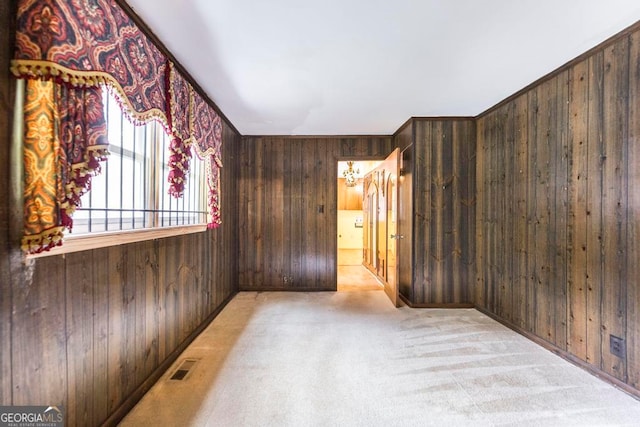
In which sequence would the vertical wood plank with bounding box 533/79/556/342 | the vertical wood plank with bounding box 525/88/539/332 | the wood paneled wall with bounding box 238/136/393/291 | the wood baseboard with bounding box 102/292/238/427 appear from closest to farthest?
the wood baseboard with bounding box 102/292/238/427
the vertical wood plank with bounding box 533/79/556/342
the vertical wood plank with bounding box 525/88/539/332
the wood paneled wall with bounding box 238/136/393/291

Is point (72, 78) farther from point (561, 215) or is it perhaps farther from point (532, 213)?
point (532, 213)

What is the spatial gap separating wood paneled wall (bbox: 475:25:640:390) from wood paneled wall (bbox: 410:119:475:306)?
36 centimetres

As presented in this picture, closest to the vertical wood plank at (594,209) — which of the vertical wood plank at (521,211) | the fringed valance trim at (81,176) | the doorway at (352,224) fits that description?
the vertical wood plank at (521,211)

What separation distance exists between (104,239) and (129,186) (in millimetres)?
458

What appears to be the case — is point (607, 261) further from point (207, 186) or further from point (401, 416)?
point (207, 186)

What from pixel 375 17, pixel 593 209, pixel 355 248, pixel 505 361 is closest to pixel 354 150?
pixel 375 17

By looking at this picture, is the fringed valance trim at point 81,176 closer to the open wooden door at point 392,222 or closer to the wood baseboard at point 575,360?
the open wooden door at point 392,222

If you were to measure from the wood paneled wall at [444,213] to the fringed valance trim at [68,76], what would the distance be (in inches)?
121

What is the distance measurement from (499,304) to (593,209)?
1.45 metres

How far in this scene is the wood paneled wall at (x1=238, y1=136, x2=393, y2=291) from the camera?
4172mm

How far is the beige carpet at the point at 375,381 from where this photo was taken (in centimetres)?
160

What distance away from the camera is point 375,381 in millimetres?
1932

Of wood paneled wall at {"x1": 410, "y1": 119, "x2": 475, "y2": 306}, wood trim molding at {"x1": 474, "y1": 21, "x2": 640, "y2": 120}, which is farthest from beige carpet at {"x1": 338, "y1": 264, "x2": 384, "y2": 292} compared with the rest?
wood trim molding at {"x1": 474, "y1": 21, "x2": 640, "y2": 120}

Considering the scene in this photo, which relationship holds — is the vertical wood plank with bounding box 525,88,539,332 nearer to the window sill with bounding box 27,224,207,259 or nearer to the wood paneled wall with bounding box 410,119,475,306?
the wood paneled wall with bounding box 410,119,475,306
